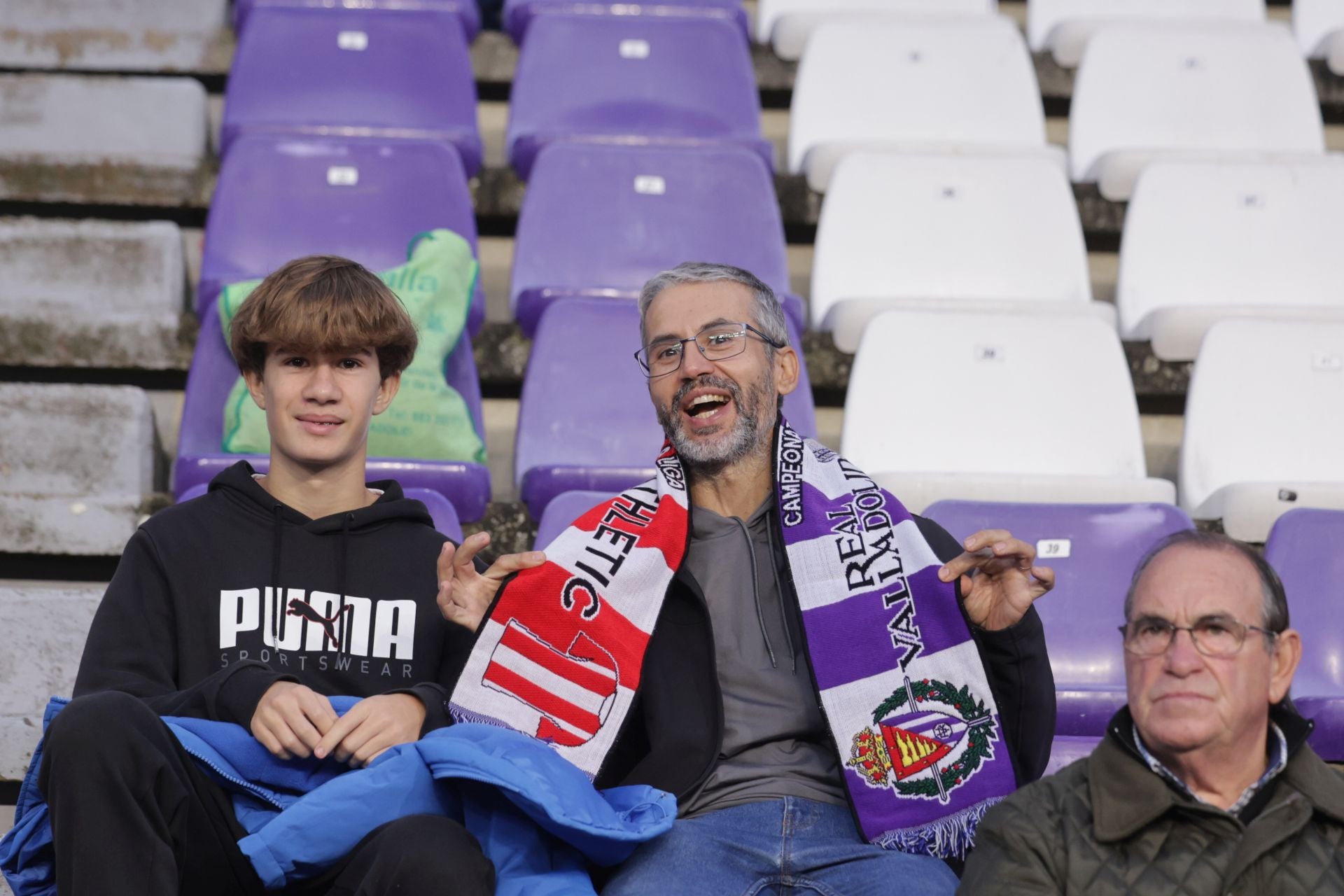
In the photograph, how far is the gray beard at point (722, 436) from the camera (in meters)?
2.28

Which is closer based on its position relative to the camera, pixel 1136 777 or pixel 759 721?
pixel 1136 777

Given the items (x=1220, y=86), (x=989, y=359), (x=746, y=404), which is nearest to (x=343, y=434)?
(x=746, y=404)

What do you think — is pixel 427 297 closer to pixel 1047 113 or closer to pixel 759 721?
pixel 759 721

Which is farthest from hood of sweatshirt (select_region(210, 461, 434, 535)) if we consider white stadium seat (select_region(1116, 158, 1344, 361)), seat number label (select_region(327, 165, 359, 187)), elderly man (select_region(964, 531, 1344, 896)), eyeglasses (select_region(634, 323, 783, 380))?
white stadium seat (select_region(1116, 158, 1344, 361))

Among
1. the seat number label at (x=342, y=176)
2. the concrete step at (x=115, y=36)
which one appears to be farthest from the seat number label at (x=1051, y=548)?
the concrete step at (x=115, y=36)

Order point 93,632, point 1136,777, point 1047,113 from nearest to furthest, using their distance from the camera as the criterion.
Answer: point 1136,777, point 93,632, point 1047,113

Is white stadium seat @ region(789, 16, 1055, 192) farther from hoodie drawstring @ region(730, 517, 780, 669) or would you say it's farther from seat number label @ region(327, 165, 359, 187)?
hoodie drawstring @ region(730, 517, 780, 669)

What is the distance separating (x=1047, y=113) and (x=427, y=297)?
7.48 ft

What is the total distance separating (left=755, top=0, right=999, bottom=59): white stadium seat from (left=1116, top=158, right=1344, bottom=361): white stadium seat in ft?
3.23

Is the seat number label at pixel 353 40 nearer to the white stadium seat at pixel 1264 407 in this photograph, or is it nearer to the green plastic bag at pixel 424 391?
the green plastic bag at pixel 424 391

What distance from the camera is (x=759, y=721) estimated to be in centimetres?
211

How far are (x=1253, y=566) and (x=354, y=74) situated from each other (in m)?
2.95

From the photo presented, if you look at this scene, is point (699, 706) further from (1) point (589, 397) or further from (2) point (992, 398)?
(2) point (992, 398)

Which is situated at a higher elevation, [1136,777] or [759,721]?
[1136,777]
